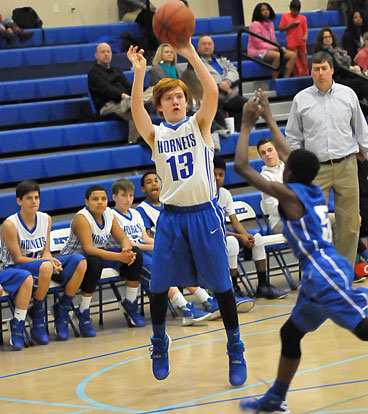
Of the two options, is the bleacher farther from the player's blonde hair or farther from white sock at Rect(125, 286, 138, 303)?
the player's blonde hair

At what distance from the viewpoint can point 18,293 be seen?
627cm

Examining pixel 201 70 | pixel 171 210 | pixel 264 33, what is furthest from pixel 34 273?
pixel 264 33

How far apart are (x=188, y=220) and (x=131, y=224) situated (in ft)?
7.92

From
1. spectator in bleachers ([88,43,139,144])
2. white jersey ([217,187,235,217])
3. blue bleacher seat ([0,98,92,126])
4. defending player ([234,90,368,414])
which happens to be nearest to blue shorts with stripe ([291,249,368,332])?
defending player ([234,90,368,414])

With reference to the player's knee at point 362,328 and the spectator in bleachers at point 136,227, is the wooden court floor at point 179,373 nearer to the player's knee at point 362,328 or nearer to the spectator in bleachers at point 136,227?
the spectator in bleachers at point 136,227

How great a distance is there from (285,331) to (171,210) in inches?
48.8

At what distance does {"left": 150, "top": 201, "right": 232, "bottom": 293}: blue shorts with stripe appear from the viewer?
473 centimetres

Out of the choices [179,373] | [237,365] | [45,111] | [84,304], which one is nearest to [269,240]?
[84,304]

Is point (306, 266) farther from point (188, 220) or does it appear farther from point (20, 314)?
point (20, 314)

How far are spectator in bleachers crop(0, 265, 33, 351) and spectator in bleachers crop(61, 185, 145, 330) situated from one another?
486mm

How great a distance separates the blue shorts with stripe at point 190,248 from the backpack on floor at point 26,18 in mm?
7210

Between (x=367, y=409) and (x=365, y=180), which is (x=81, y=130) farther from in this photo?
(x=367, y=409)

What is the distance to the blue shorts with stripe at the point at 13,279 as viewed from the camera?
6238 millimetres

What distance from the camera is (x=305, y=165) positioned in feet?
12.6
